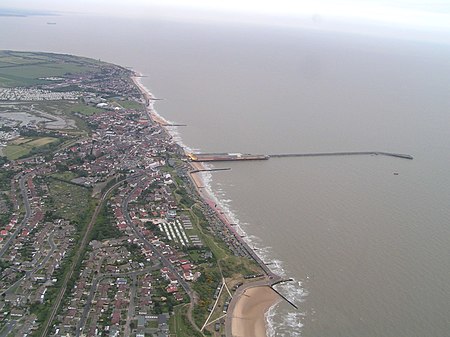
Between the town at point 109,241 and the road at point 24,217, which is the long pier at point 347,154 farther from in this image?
the road at point 24,217

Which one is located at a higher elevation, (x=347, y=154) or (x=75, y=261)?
(x=347, y=154)

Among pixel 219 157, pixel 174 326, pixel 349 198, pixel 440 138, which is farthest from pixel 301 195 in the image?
pixel 440 138

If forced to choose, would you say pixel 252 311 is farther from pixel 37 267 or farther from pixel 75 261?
pixel 37 267

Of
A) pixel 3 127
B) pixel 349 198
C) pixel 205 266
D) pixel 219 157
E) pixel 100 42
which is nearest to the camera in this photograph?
pixel 205 266

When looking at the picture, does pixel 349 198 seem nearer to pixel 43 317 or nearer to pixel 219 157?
pixel 219 157

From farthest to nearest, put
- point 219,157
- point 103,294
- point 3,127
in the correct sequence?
point 3,127
point 219,157
point 103,294

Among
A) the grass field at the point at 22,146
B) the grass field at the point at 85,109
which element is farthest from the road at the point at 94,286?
the grass field at the point at 85,109

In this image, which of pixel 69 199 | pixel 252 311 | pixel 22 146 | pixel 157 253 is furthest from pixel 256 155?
pixel 252 311
